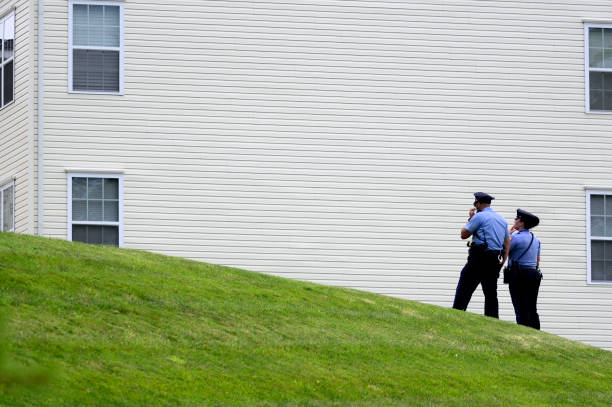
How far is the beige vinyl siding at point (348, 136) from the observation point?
18.9m

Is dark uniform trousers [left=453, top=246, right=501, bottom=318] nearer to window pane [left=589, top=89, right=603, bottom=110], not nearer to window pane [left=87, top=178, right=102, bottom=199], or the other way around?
window pane [left=589, top=89, right=603, bottom=110]

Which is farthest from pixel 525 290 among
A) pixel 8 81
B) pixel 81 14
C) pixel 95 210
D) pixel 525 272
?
pixel 8 81

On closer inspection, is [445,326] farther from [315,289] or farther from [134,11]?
[134,11]

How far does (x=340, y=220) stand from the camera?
19.2m

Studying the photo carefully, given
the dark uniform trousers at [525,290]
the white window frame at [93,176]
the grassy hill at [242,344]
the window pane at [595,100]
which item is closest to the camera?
the grassy hill at [242,344]

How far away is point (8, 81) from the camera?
19688 millimetres

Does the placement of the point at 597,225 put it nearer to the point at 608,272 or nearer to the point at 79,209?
the point at 608,272

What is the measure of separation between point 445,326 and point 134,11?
8.77m

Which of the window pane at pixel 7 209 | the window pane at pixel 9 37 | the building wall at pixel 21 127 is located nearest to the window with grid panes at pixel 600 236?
the building wall at pixel 21 127

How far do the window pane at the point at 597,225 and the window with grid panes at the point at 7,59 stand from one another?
10454 millimetres

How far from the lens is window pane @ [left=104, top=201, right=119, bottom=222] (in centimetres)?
1872

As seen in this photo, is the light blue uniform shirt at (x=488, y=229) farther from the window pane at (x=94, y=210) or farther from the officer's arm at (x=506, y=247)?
the window pane at (x=94, y=210)

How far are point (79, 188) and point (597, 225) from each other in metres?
9.10

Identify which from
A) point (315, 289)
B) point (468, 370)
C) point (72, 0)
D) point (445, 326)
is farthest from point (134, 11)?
point (468, 370)
